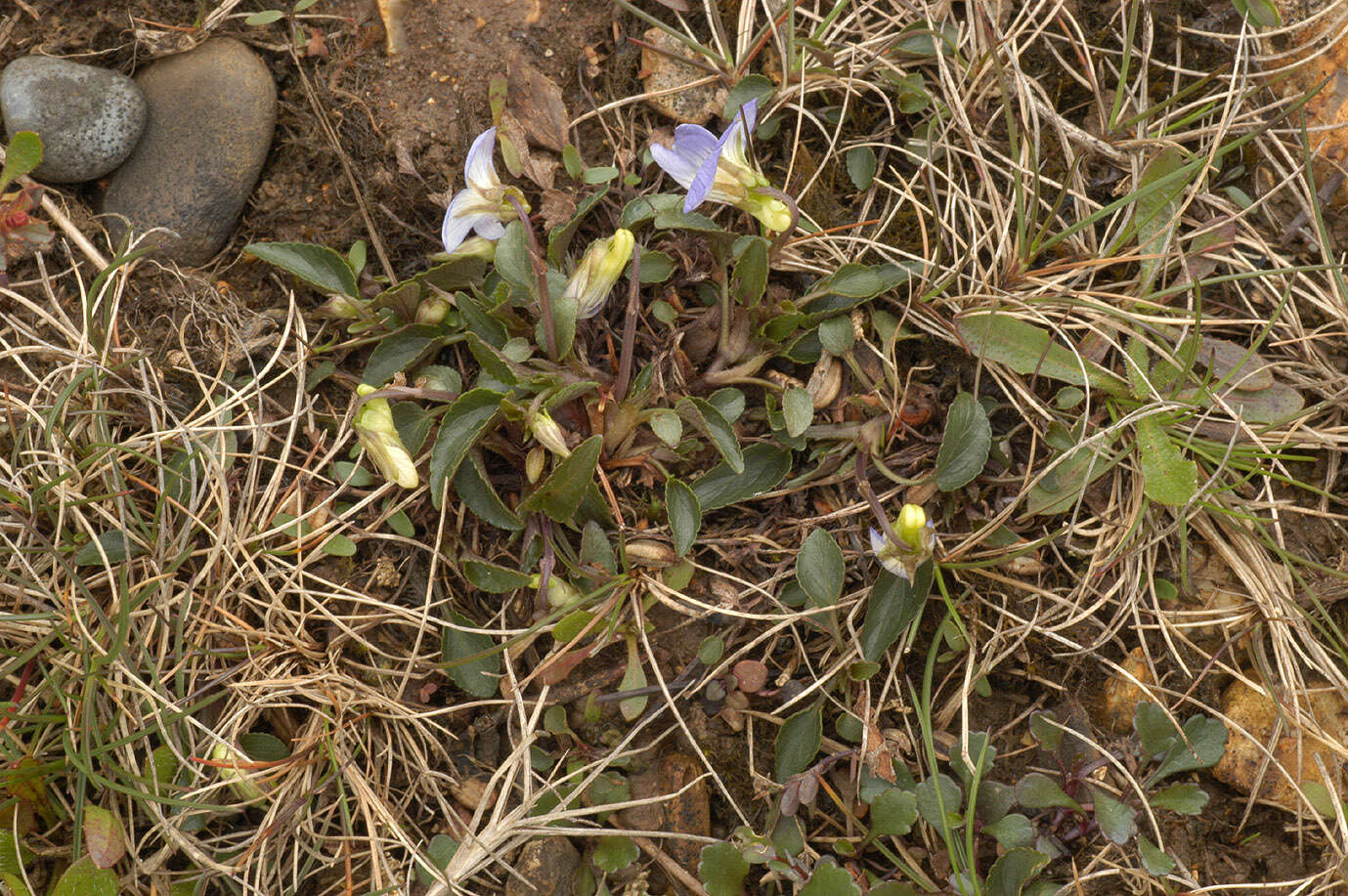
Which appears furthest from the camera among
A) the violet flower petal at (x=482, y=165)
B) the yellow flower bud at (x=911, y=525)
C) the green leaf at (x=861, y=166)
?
the green leaf at (x=861, y=166)

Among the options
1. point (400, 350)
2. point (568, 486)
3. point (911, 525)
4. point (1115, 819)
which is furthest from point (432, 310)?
point (1115, 819)

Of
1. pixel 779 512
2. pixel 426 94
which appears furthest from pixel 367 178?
pixel 779 512

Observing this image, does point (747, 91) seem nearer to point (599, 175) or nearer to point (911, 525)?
point (599, 175)

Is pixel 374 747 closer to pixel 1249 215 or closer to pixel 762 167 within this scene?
pixel 762 167

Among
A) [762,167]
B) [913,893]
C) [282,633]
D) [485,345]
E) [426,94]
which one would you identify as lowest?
[913,893]

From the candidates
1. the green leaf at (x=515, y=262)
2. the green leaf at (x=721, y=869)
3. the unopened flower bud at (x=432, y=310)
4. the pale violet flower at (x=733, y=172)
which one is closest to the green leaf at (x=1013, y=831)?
the green leaf at (x=721, y=869)

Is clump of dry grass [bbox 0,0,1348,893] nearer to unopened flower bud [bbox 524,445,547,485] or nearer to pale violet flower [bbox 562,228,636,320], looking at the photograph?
unopened flower bud [bbox 524,445,547,485]

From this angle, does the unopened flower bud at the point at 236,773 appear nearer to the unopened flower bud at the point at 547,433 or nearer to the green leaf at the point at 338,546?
the green leaf at the point at 338,546
